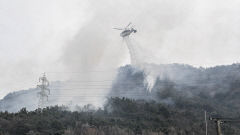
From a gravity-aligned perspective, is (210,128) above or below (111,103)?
below

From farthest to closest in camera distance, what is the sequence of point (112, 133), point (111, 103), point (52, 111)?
1. point (111, 103)
2. point (52, 111)
3. point (112, 133)

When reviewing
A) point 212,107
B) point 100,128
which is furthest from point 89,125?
point 212,107

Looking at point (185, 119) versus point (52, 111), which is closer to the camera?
point (52, 111)

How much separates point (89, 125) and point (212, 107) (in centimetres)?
9564

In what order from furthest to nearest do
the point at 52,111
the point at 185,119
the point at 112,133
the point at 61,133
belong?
the point at 185,119 < the point at 52,111 < the point at 112,133 < the point at 61,133

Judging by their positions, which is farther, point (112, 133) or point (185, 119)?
point (185, 119)

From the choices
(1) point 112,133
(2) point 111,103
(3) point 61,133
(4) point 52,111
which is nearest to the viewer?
(3) point 61,133

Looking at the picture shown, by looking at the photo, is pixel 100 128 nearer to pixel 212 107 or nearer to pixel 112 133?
pixel 112 133

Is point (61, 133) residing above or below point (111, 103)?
below

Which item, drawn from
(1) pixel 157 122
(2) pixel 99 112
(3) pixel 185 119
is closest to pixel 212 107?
(3) pixel 185 119

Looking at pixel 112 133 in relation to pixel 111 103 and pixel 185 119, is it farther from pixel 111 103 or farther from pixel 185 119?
pixel 111 103

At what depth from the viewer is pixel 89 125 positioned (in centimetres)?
12669

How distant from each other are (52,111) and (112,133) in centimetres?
3790

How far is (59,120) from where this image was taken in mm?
126688
